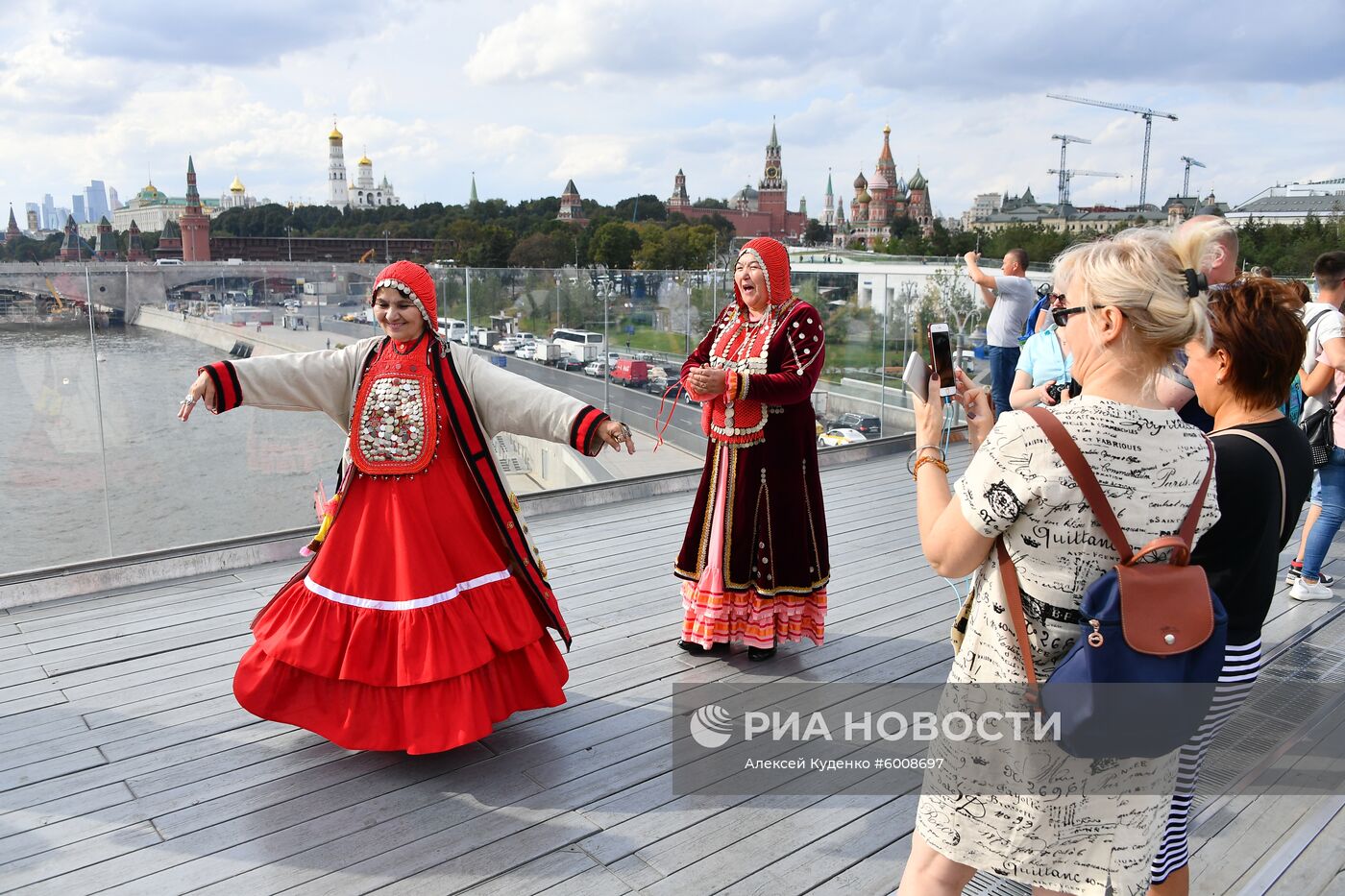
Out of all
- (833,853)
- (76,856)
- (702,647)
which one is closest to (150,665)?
(76,856)

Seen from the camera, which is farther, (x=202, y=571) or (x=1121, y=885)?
(x=202, y=571)

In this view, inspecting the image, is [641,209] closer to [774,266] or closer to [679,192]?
[679,192]

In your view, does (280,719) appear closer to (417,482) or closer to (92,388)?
(417,482)

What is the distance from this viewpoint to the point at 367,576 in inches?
109

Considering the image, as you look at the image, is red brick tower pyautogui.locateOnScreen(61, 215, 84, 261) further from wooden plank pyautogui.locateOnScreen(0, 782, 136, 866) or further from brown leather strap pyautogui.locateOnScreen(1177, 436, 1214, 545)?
brown leather strap pyautogui.locateOnScreen(1177, 436, 1214, 545)

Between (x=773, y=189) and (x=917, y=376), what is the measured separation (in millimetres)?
132062

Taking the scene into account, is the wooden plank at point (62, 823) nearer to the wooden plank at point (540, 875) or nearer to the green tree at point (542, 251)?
the wooden plank at point (540, 875)

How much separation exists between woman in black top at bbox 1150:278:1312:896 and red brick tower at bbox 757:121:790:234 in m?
129

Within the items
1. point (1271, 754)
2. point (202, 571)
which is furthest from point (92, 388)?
point (1271, 754)

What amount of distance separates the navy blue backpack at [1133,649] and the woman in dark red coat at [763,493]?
2115 mm

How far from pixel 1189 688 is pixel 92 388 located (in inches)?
181

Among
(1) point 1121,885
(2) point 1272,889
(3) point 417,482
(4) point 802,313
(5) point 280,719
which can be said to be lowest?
(2) point 1272,889

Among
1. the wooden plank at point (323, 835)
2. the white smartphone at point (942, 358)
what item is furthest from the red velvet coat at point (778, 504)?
the white smartphone at point (942, 358)

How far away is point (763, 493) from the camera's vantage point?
354cm
